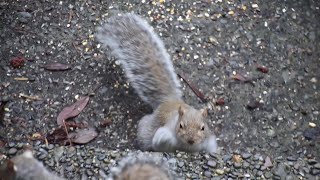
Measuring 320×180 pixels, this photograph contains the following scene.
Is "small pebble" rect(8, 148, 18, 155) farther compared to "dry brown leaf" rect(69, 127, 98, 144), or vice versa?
"dry brown leaf" rect(69, 127, 98, 144)

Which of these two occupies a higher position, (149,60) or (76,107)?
(149,60)

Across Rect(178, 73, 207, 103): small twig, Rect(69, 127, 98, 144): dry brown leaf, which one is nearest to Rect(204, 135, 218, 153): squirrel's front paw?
Rect(178, 73, 207, 103): small twig

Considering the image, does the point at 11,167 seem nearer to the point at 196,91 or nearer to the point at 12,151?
the point at 12,151

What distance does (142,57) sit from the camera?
4203 millimetres

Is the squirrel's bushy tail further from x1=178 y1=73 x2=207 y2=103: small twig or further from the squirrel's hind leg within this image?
x1=178 y1=73 x2=207 y2=103: small twig

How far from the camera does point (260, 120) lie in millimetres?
4406

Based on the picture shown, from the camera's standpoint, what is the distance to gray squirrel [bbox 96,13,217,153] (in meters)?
3.87

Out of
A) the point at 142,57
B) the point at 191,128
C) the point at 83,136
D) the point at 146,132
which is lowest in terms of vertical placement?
the point at 83,136

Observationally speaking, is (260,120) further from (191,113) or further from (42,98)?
(42,98)

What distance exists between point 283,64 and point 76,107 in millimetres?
1405

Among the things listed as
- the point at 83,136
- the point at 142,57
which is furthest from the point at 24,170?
the point at 142,57

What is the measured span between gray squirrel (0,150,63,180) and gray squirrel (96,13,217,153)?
0.79m

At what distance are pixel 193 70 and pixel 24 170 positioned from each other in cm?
164

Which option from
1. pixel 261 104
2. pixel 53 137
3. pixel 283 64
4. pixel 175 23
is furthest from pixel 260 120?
pixel 53 137
